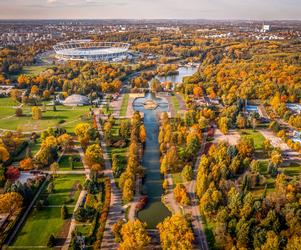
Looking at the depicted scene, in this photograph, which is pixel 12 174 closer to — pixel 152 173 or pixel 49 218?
pixel 49 218

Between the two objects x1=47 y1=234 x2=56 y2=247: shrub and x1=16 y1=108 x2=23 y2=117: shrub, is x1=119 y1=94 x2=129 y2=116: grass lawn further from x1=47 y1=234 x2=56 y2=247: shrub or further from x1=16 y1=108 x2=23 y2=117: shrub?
x1=47 y1=234 x2=56 y2=247: shrub

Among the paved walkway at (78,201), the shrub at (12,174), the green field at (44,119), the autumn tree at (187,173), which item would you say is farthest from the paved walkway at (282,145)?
the shrub at (12,174)

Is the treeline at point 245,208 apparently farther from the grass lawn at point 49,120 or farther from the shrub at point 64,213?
the grass lawn at point 49,120

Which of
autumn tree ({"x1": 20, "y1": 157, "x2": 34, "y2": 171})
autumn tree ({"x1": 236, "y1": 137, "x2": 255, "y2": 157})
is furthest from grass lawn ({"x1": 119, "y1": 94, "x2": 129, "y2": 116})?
autumn tree ({"x1": 236, "y1": 137, "x2": 255, "y2": 157})

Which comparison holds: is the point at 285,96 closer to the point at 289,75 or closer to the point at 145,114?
the point at 289,75

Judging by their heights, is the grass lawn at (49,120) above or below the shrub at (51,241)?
above
